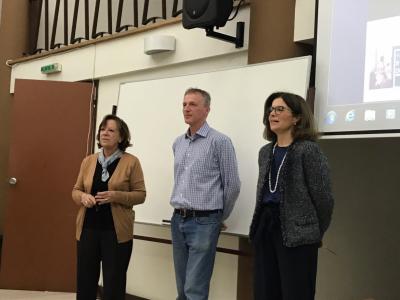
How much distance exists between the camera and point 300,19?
9.68 feet

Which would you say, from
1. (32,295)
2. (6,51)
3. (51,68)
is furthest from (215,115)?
(6,51)

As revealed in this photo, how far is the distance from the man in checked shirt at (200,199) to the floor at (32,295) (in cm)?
179

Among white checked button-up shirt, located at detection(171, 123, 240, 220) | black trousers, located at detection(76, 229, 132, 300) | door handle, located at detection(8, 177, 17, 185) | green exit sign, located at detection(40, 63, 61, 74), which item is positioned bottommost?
black trousers, located at detection(76, 229, 132, 300)

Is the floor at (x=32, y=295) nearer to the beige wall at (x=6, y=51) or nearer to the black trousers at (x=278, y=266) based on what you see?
the beige wall at (x=6, y=51)

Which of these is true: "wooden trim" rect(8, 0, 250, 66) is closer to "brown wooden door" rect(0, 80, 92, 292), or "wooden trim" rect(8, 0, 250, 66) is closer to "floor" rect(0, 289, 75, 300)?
"brown wooden door" rect(0, 80, 92, 292)

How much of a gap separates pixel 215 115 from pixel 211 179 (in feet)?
1.97

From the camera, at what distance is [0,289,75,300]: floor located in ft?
13.6

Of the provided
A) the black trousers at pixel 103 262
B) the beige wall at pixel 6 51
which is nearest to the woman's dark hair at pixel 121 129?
the black trousers at pixel 103 262

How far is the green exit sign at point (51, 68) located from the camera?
16.2ft

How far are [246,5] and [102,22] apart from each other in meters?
2.34

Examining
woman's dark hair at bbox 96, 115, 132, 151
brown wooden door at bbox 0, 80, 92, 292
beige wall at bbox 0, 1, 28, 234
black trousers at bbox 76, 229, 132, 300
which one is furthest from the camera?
beige wall at bbox 0, 1, 28, 234

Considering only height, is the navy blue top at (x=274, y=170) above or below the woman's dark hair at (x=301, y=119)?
below

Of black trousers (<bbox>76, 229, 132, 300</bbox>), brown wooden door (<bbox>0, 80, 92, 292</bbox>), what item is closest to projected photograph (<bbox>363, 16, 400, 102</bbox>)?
black trousers (<bbox>76, 229, 132, 300</bbox>)

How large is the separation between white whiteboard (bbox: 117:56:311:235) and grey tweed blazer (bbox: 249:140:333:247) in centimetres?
61
